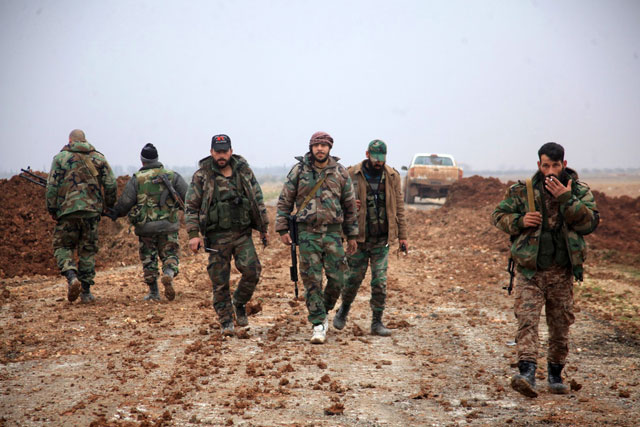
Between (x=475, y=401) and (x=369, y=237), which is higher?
(x=369, y=237)

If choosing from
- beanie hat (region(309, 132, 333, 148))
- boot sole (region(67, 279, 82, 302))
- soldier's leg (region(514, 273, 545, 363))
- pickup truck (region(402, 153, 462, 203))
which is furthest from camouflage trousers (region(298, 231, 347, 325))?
Result: pickup truck (region(402, 153, 462, 203))

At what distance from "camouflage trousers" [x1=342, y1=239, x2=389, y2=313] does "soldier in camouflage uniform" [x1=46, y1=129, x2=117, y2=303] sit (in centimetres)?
373

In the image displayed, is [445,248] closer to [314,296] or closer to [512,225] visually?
[314,296]

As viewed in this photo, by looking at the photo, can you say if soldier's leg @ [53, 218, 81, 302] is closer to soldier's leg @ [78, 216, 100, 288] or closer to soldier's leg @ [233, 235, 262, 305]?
soldier's leg @ [78, 216, 100, 288]

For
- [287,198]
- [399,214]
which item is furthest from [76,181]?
[399,214]

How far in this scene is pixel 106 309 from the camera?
316 inches

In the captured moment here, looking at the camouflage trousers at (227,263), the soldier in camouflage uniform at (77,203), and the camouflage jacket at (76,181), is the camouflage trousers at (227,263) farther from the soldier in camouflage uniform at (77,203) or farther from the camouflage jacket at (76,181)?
the camouflage jacket at (76,181)

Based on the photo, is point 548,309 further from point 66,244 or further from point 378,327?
point 66,244

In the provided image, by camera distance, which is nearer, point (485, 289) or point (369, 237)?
point (369, 237)

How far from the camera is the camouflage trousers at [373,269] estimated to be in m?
6.75

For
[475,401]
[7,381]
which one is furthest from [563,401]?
[7,381]

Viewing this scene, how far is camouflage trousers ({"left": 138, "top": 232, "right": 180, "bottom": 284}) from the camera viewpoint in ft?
27.9

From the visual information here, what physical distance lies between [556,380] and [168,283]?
515 centimetres

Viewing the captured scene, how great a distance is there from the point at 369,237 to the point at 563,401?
2.73m
